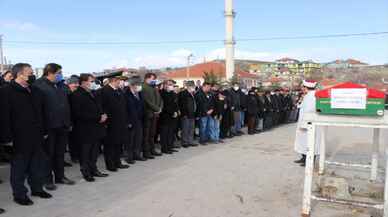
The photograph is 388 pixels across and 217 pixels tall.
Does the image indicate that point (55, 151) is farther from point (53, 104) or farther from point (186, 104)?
point (186, 104)

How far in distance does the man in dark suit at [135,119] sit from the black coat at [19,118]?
2.79 meters

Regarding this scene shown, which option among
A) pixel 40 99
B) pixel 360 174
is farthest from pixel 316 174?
pixel 40 99

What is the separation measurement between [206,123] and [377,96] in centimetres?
705

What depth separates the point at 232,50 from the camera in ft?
148

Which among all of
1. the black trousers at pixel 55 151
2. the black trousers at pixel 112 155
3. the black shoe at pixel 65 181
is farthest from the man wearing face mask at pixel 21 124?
the black trousers at pixel 112 155

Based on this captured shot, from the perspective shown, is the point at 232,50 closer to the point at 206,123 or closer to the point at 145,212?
the point at 206,123

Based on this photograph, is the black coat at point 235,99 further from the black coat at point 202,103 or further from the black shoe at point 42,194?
the black shoe at point 42,194

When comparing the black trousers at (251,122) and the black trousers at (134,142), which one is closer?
the black trousers at (134,142)

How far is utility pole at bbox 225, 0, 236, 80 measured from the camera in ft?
144

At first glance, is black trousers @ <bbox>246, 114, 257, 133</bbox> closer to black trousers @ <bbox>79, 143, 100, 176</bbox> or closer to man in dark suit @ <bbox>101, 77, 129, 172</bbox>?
man in dark suit @ <bbox>101, 77, 129, 172</bbox>

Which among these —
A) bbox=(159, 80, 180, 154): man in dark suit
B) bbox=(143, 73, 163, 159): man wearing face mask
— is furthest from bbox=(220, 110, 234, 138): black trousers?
bbox=(143, 73, 163, 159): man wearing face mask

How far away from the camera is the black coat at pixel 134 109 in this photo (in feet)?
25.9

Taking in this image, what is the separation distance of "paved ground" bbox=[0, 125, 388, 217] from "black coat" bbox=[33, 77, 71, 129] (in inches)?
41.8

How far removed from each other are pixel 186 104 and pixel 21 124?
558cm
